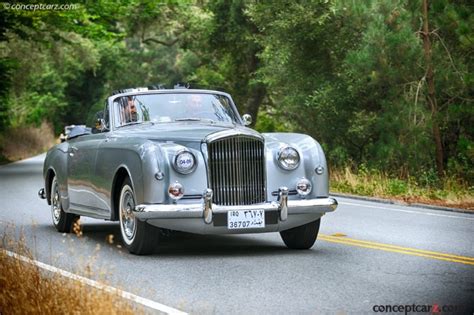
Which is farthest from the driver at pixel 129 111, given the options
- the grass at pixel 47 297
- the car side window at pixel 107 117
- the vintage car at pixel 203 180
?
the grass at pixel 47 297

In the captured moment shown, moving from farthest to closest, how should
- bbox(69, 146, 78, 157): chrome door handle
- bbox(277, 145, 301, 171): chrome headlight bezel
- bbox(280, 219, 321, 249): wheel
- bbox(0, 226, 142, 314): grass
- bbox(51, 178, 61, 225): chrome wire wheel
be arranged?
bbox(51, 178, 61, 225): chrome wire wheel, bbox(69, 146, 78, 157): chrome door handle, bbox(280, 219, 321, 249): wheel, bbox(277, 145, 301, 171): chrome headlight bezel, bbox(0, 226, 142, 314): grass

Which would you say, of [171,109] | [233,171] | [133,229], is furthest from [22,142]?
[233,171]

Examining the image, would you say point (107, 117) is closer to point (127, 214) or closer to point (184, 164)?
point (127, 214)

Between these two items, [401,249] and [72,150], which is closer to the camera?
[401,249]

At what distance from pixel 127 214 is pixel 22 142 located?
39.8 meters

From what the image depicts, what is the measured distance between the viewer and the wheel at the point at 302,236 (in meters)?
11.6

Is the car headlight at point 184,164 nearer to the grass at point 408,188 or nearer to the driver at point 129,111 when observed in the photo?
the driver at point 129,111

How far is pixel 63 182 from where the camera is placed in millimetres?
13828

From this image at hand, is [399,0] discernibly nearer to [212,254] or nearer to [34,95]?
[212,254]

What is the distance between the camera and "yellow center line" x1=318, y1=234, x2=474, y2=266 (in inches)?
428

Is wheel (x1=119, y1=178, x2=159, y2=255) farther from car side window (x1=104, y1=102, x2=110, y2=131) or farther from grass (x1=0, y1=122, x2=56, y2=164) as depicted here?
grass (x1=0, y1=122, x2=56, y2=164)

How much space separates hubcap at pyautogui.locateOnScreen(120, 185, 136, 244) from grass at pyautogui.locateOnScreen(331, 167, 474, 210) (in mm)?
8717

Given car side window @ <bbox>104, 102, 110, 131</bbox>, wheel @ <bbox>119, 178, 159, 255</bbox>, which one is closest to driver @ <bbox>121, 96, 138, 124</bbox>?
car side window @ <bbox>104, 102, 110, 131</bbox>

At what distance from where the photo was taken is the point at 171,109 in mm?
12469
